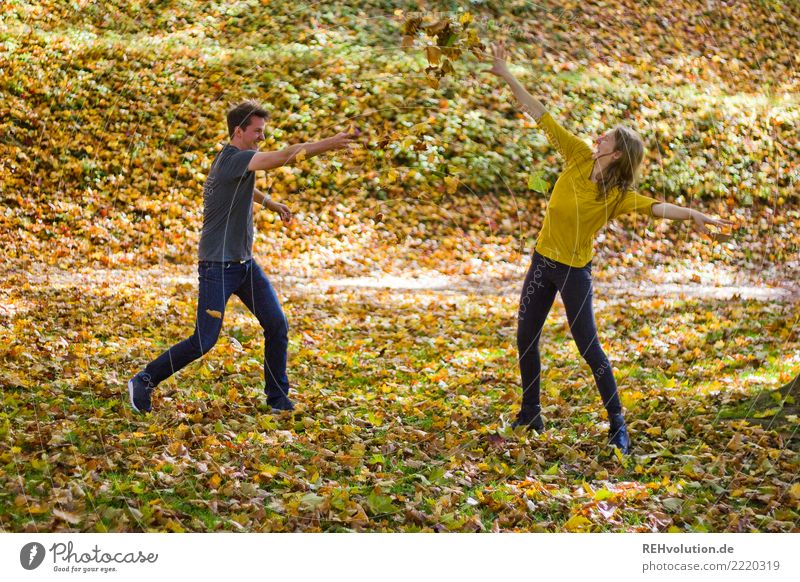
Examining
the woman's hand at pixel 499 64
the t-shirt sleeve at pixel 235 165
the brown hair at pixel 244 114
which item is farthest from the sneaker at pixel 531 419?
the brown hair at pixel 244 114

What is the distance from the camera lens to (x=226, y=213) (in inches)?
193

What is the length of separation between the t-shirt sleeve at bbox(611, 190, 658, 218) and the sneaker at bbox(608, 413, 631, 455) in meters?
1.30

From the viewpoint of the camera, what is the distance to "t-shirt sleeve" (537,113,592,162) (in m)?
4.78

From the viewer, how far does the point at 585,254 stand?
4777 millimetres

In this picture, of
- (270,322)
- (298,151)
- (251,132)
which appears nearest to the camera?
(298,151)

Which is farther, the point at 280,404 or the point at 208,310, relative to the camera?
the point at 280,404

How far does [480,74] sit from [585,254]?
30.2ft

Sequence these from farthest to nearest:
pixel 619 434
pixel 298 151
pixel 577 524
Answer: pixel 619 434
pixel 298 151
pixel 577 524

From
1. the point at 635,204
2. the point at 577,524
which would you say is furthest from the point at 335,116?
the point at 577,524

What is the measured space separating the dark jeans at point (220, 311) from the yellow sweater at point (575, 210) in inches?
69.8

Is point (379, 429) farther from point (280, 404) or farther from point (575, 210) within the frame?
point (575, 210)

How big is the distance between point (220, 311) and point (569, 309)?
2.15 meters

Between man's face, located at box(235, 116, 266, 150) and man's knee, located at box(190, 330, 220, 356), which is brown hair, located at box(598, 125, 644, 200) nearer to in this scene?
man's face, located at box(235, 116, 266, 150)

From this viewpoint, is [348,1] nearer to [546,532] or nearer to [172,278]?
[172,278]
